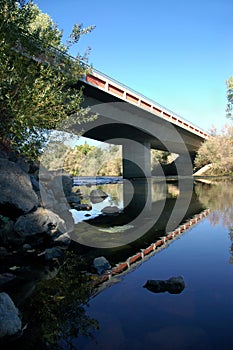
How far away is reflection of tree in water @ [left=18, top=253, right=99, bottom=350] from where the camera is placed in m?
4.62

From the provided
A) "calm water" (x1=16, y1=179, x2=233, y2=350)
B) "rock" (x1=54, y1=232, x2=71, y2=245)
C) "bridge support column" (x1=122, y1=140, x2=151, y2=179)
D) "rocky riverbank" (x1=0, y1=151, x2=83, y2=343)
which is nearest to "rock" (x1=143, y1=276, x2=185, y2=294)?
"calm water" (x1=16, y1=179, x2=233, y2=350)

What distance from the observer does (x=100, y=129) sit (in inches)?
1636

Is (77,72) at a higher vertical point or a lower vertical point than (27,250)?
higher

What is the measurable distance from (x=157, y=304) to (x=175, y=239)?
5.46 meters

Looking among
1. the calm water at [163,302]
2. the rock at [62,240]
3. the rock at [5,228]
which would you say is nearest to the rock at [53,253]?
the calm water at [163,302]

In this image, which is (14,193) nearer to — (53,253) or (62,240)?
(62,240)

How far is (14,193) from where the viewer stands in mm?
10180

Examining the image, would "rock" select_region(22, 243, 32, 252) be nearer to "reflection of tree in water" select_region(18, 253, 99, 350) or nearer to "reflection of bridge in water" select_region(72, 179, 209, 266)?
"reflection of bridge in water" select_region(72, 179, 209, 266)

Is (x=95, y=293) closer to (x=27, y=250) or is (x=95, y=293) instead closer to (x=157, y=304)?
(x=157, y=304)

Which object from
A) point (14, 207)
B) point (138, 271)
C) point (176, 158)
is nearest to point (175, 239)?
point (138, 271)

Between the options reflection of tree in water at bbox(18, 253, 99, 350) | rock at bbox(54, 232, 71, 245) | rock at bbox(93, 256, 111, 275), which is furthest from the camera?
rock at bbox(54, 232, 71, 245)

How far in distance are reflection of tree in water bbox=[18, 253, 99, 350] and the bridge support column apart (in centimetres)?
4508

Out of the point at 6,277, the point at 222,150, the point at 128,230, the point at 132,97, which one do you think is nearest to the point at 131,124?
the point at 132,97

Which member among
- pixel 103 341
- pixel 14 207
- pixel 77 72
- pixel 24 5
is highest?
pixel 24 5
